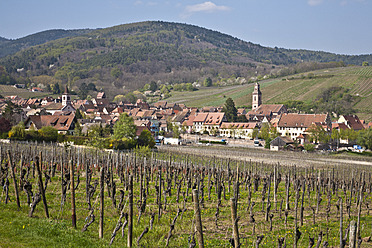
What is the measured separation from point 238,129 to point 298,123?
52.8ft

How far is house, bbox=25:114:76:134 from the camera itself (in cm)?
7303

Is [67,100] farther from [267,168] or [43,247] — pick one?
[43,247]

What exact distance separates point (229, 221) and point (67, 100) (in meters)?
135

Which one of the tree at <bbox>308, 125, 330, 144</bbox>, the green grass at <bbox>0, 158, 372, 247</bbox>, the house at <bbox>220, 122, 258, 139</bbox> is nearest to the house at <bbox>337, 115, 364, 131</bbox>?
the tree at <bbox>308, 125, 330, 144</bbox>

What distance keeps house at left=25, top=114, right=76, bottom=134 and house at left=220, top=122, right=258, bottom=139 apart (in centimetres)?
4719

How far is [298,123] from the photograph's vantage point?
4109 inches

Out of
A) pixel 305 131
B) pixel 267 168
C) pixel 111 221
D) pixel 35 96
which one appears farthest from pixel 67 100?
pixel 111 221

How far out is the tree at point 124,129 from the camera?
212 ft

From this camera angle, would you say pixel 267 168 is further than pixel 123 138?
No

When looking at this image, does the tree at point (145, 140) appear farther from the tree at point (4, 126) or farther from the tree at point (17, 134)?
the tree at point (4, 126)

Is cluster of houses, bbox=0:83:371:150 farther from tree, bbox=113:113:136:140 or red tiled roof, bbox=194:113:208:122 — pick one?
tree, bbox=113:113:136:140

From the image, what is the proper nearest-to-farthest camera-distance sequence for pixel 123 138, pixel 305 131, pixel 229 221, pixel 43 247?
pixel 43 247, pixel 229 221, pixel 123 138, pixel 305 131

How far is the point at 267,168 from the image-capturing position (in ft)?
162

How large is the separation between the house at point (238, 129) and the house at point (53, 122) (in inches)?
1858
